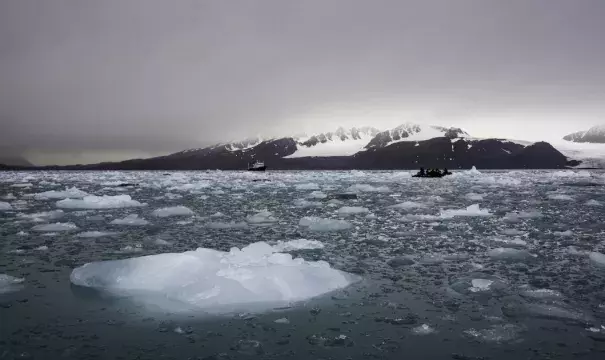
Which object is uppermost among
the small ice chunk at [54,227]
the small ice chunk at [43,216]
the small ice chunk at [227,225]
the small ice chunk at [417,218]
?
the small ice chunk at [54,227]

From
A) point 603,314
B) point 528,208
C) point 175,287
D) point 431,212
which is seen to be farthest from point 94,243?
point 528,208

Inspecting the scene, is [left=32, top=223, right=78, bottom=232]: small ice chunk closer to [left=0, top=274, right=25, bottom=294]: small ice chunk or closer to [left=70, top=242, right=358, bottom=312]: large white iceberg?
[left=0, top=274, right=25, bottom=294]: small ice chunk

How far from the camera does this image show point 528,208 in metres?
Result: 26.0

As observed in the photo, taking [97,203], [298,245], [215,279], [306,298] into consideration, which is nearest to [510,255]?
[298,245]

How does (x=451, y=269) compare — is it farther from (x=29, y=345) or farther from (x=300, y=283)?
(x=29, y=345)

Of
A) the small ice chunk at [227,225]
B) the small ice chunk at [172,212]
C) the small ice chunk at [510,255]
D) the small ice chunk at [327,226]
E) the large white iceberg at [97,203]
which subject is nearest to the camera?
the small ice chunk at [510,255]

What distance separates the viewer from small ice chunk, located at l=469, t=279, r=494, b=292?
30.1 feet

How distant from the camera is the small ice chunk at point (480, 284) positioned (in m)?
9.19

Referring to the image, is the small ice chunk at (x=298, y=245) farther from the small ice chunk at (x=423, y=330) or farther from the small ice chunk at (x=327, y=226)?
the small ice chunk at (x=423, y=330)

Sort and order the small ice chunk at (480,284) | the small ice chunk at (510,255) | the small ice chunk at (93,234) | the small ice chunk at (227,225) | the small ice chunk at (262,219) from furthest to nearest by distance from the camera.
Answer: the small ice chunk at (262,219) < the small ice chunk at (227,225) < the small ice chunk at (93,234) < the small ice chunk at (510,255) < the small ice chunk at (480,284)

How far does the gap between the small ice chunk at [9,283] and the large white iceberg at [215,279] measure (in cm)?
116

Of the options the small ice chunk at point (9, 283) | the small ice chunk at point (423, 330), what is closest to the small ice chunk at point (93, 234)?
the small ice chunk at point (9, 283)

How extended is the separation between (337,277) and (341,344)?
3.11 meters

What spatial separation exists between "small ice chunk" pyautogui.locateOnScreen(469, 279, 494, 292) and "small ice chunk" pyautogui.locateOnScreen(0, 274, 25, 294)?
387 inches
